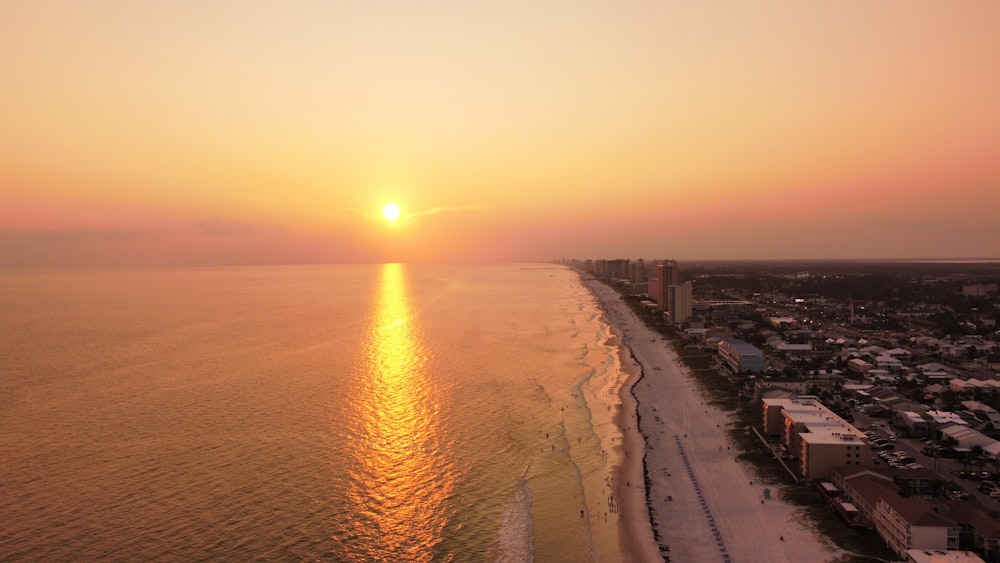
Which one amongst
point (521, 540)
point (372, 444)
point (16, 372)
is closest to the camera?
point (521, 540)

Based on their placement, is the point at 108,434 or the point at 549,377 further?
the point at 549,377

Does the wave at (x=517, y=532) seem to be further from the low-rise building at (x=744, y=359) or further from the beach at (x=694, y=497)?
the low-rise building at (x=744, y=359)

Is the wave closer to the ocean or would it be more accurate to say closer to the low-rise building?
the ocean

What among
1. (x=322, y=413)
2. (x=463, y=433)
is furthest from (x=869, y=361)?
(x=322, y=413)

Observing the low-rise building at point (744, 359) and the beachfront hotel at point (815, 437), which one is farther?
the low-rise building at point (744, 359)

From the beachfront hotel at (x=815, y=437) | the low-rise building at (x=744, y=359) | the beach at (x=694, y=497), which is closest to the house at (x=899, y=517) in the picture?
the beachfront hotel at (x=815, y=437)

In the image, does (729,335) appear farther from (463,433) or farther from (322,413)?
(322,413)

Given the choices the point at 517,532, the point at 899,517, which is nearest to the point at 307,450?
the point at 517,532
